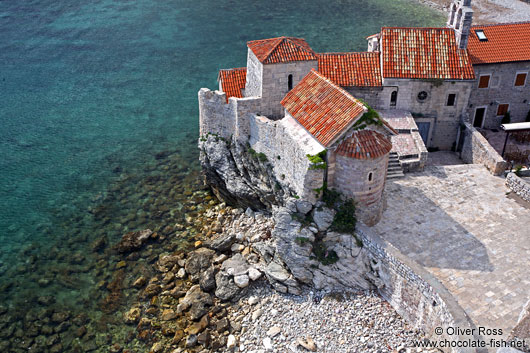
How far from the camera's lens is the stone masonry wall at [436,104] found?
32500 millimetres

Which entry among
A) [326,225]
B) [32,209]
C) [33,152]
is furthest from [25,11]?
[326,225]

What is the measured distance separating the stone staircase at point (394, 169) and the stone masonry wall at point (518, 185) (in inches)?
235

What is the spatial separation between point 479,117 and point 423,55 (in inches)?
287

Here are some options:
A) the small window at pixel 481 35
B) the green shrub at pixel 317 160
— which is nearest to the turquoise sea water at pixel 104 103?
the green shrub at pixel 317 160

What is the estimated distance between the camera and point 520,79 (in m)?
34.7

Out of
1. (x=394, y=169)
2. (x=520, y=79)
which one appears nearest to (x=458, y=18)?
(x=520, y=79)

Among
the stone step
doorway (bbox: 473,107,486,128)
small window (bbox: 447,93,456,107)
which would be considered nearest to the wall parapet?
the stone step

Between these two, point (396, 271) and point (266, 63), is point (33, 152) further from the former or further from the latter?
point (396, 271)

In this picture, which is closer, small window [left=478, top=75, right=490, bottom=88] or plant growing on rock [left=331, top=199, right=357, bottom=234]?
plant growing on rock [left=331, top=199, right=357, bottom=234]

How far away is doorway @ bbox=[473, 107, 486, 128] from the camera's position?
117 feet

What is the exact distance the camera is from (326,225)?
24.4 m

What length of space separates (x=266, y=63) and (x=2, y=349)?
21.3m

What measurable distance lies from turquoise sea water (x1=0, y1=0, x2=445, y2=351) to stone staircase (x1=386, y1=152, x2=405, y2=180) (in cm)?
1413

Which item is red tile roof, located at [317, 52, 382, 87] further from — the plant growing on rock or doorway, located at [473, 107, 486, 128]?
the plant growing on rock
